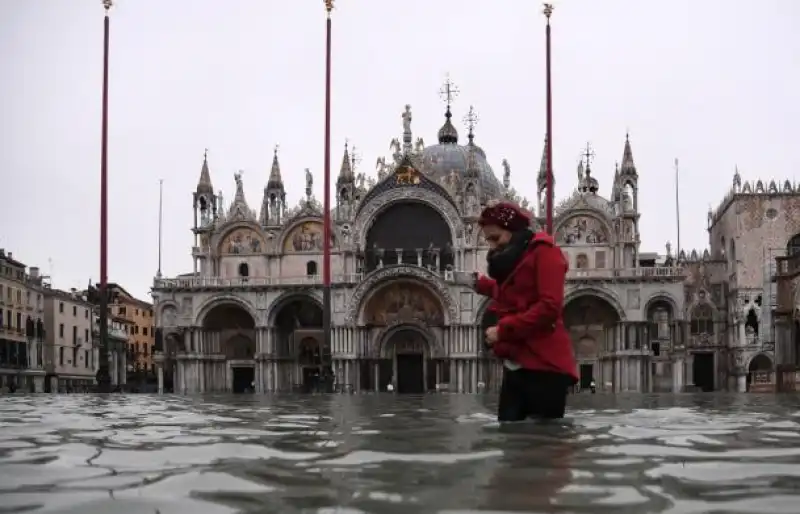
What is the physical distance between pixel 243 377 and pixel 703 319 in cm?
2831

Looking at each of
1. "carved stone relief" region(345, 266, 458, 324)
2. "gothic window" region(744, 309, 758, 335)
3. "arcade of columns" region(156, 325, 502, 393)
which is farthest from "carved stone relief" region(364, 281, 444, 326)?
"gothic window" region(744, 309, 758, 335)

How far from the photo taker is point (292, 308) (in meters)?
52.7

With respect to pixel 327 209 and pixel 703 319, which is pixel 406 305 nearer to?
pixel 327 209

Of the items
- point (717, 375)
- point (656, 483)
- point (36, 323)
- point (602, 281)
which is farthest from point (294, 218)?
point (656, 483)

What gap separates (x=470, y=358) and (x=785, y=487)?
145 feet

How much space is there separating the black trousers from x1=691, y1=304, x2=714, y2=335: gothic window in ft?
182

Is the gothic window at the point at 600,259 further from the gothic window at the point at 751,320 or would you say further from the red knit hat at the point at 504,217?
the red knit hat at the point at 504,217

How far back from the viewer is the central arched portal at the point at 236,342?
175ft

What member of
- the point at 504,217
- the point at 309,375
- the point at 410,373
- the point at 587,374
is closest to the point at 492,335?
the point at 504,217

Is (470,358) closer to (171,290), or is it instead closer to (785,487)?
(171,290)

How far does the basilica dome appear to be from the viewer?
5673 cm

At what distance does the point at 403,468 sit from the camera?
5527 millimetres

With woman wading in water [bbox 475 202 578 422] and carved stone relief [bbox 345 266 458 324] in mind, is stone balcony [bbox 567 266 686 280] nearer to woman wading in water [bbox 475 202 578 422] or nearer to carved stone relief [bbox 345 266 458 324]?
carved stone relief [bbox 345 266 458 324]

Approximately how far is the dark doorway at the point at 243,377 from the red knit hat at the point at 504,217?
151 feet
